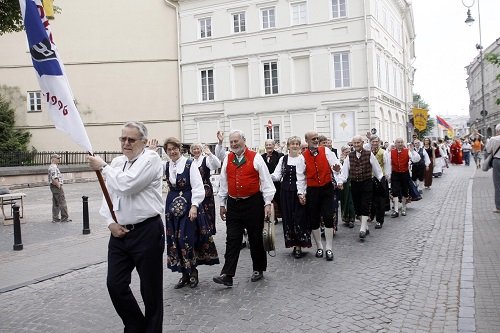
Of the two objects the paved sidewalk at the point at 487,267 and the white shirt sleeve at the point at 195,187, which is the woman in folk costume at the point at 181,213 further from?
the paved sidewalk at the point at 487,267

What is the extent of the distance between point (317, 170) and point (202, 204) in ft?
6.19

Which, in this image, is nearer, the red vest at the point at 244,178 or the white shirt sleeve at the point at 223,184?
the red vest at the point at 244,178

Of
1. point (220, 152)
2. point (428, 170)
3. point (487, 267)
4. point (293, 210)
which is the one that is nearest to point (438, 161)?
point (428, 170)

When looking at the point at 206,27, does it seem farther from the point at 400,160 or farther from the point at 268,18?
the point at 400,160

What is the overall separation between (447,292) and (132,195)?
4.04m

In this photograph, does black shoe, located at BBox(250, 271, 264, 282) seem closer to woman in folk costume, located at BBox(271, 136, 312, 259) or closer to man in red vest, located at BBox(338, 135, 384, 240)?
woman in folk costume, located at BBox(271, 136, 312, 259)

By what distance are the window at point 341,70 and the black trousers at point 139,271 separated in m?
28.1

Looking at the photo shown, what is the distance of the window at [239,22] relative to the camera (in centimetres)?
3316

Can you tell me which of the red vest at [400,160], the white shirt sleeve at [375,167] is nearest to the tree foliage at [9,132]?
the red vest at [400,160]

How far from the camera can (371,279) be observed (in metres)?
6.52

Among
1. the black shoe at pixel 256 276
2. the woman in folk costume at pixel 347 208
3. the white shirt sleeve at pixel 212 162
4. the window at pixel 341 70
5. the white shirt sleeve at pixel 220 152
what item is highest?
the window at pixel 341 70

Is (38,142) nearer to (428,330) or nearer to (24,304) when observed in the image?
(24,304)

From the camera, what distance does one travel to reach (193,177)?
623cm

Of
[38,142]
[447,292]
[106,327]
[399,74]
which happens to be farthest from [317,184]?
[399,74]
